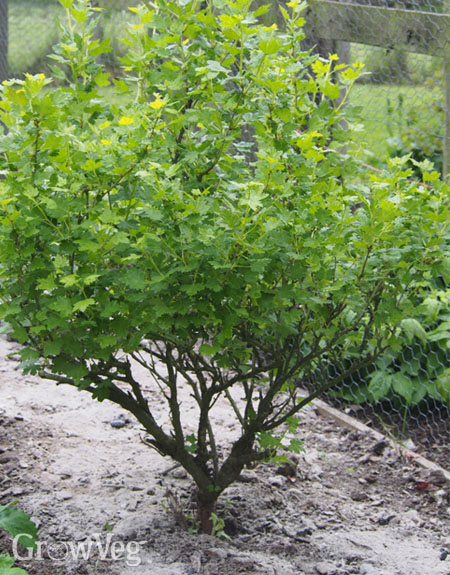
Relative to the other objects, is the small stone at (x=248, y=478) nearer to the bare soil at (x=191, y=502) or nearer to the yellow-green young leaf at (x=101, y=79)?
the bare soil at (x=191, y=502)

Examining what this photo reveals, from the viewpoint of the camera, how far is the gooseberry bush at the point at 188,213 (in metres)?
1.96

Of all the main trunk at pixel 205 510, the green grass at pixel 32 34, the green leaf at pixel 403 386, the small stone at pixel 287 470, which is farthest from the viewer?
the green grass at pixel 32 34

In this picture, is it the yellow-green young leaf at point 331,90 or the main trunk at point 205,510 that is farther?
the main trunk at point 205,510

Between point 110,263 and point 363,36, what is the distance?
2489 millimetres

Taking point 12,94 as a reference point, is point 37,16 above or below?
above

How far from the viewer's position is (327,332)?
7.46 feet

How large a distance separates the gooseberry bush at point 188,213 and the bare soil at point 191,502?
2.17 feet

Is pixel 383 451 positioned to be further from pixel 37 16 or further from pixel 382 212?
pixel 37 16

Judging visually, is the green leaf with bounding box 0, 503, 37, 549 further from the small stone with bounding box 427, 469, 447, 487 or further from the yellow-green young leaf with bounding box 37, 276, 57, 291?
the small stone with bounding box 427, 469, 447, 487

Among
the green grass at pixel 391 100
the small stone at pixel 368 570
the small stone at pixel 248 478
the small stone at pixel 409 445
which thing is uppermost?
the green grass at pixel 391 100

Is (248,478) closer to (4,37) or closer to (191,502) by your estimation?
(191,502)

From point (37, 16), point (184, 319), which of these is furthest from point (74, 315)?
point (37, 16)

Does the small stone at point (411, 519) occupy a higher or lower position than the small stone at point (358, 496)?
lower

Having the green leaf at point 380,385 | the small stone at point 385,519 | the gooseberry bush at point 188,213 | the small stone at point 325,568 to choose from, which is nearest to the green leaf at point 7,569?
the gooseberry bush at point 188,213
